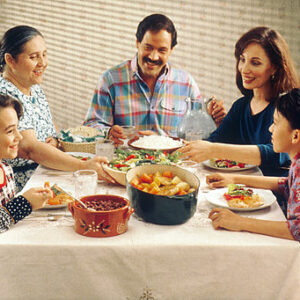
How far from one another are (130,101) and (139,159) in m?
1.20

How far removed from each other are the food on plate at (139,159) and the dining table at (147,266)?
489 mm

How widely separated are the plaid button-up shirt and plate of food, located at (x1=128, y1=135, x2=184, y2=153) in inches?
30.1

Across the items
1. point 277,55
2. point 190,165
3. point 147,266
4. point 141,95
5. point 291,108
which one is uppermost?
point 277,55

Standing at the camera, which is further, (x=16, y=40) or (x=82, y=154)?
(x=16, y=40)

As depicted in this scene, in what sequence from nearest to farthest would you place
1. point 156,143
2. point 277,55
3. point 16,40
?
1. point 156,143
2. point 277,55
3. point 16,40

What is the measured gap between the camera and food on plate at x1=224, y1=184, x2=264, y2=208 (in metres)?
1.57

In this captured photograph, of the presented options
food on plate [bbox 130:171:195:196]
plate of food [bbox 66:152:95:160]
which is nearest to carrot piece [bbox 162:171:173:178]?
food on plate [bbox 130:171:195:196]

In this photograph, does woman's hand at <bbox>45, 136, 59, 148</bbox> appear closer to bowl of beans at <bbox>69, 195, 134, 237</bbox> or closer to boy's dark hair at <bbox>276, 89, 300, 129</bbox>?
bowl of beans at <bbox>69, 195, 134, 237</bbox>

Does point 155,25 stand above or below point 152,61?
above

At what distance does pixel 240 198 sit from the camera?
1608mm

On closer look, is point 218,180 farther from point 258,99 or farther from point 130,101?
point 130,101

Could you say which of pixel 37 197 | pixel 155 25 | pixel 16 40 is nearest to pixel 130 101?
pixel 155 25

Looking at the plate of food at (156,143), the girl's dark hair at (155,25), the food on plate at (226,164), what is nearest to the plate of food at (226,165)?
the food on plate at (226,164)

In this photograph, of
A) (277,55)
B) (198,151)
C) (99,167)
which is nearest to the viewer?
(99,167)
